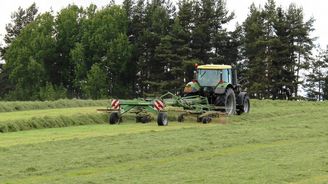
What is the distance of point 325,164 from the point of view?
11109mm

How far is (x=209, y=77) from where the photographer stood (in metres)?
25.1

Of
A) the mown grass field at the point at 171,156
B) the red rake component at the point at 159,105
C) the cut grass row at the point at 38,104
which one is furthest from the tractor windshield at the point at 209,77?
the cut grass row at the point at 38,104

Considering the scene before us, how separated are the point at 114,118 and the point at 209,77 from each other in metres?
4.87

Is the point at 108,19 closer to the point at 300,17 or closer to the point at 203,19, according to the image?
the point at 203,19

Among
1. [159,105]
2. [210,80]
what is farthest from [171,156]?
[210,80]

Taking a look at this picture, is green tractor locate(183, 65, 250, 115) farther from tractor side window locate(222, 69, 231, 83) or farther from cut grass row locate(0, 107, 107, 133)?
cut grass row locate(0, 107, 107, 133)

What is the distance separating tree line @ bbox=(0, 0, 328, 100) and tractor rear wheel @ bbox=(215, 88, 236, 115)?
86.8 ft

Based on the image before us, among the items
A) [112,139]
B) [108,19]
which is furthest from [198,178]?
[108,19]

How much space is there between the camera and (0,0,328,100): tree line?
53156 mm

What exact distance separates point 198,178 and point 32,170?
3082 mm

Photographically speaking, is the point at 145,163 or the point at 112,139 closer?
the point at 145,163

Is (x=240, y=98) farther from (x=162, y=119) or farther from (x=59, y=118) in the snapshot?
(x=59, y=118)

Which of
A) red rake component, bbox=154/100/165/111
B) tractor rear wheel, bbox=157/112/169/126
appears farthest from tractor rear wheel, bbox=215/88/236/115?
tractor rear wheel, bbox=157/112/169/126

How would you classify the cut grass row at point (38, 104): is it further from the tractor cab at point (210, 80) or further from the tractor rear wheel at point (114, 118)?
the tractor cab at point (210, 80)
